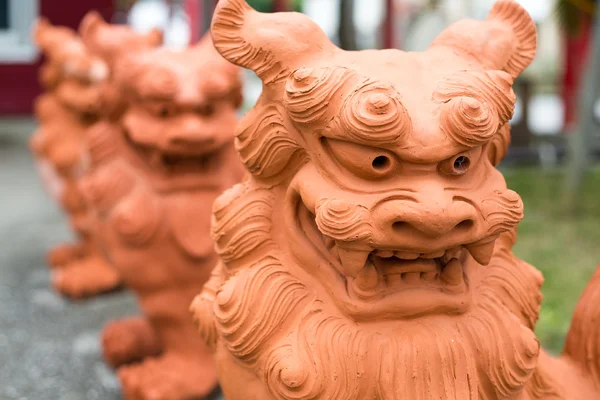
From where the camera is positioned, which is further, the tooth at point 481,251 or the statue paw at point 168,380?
the statue paw at point 168,380

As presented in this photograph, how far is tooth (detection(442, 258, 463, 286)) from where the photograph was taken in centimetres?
120

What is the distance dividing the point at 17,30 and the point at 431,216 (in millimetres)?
8900

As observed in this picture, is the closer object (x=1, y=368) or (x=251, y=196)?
(x=251, y=196)

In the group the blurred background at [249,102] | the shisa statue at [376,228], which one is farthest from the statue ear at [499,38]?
the blurred background at [249,102]

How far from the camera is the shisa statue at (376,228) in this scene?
3.56 ft

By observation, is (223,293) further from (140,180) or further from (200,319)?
(140,180)

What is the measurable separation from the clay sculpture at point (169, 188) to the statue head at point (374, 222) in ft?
2.89

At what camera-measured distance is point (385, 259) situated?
119cm

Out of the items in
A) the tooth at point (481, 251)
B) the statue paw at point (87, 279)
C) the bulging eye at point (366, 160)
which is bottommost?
the statue paw at point (87, 279)

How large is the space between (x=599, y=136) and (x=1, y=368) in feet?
19.0

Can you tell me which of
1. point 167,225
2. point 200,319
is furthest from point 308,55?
point 167,225

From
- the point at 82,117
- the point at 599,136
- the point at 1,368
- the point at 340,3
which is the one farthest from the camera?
the point at 599,136

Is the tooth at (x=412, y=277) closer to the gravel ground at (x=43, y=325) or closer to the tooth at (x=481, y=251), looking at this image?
the tooth at (x=481, y=251)

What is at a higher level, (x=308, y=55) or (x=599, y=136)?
(x=308, y=55)
